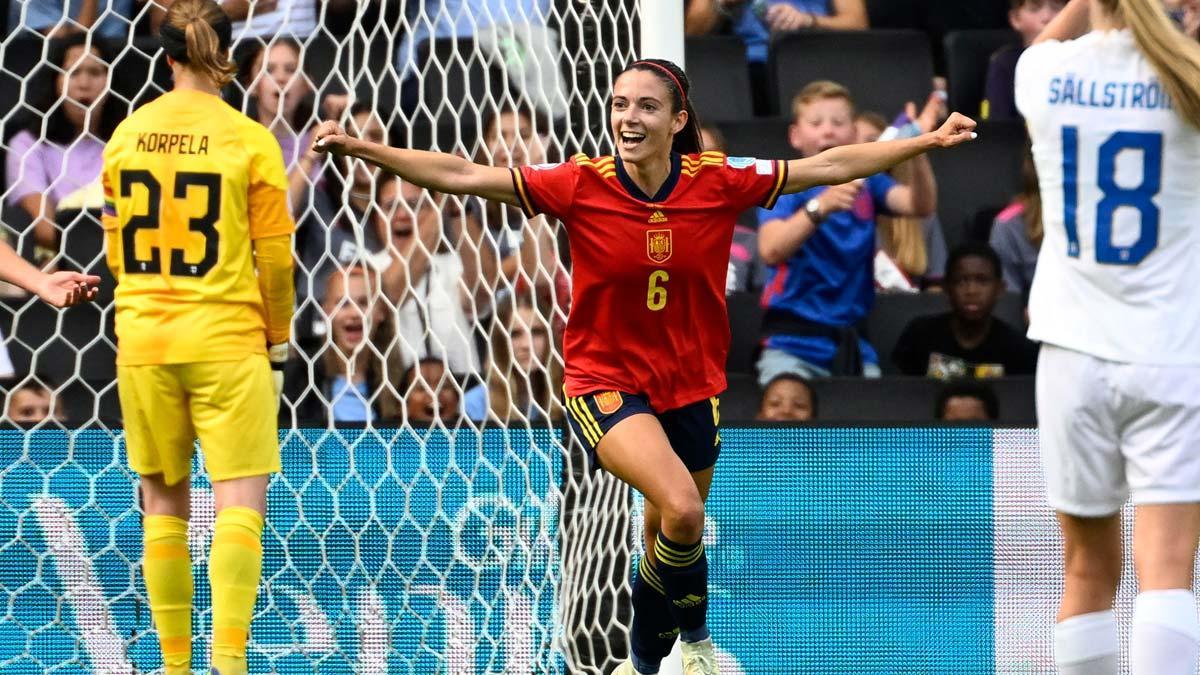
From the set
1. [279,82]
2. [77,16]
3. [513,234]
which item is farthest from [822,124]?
[77,16]

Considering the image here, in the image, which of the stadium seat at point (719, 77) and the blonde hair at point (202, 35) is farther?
the stadium seat at point (719, 77)

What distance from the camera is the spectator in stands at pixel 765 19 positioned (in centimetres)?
822

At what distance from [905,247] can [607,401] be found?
10.2ft

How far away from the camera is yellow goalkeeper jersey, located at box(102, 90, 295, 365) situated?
14.8 feet

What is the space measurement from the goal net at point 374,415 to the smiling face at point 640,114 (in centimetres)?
118

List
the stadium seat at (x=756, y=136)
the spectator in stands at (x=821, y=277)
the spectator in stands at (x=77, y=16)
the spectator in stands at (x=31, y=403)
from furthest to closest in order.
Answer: the stadium seat at (x=756, y=136) → the spectator in stands at (x=821, y=277) → the spectator in stands at (x=77, y=16) → the spectator in stands at (x=31, y=403)

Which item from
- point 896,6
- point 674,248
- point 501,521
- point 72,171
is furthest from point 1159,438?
point 896,6

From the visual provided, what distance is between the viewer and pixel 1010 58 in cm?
791

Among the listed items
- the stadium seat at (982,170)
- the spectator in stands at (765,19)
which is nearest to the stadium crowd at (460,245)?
the stadium seat at (982,170)

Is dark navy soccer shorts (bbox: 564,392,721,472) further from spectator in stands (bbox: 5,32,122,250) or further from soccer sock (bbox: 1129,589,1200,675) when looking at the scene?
spectator in stands (bbox: 5,32,122,250)

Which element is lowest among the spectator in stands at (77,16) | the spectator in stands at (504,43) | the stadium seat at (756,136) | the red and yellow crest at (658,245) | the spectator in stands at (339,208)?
the red and yellow crest at (658,245)

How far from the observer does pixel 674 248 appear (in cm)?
463

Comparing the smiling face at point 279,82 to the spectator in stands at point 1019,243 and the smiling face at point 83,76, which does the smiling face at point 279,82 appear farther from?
the spectator in stands at point 1019,243

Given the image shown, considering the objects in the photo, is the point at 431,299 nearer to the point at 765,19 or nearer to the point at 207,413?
the point at 207,413
